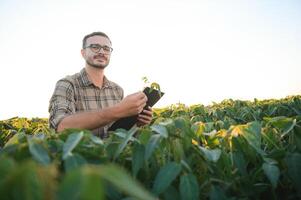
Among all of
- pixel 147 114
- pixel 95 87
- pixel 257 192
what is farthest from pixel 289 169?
pixel 95 87

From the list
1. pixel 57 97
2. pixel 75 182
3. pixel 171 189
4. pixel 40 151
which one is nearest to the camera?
pixel 75 182

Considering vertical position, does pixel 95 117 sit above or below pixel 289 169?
below

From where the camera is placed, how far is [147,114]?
2.96 meters

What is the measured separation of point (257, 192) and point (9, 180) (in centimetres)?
102

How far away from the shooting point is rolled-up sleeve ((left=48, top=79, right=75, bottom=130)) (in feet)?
10.6

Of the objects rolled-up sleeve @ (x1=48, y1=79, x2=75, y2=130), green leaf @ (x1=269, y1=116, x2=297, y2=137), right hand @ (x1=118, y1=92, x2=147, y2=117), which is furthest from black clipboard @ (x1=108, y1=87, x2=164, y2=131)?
green leaf @ (x1=269, y1=116, x2=297, y2=137)

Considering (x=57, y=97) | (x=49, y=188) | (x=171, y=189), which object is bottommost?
(x=57, y=97)

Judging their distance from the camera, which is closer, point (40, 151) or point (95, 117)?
point (40, 151)

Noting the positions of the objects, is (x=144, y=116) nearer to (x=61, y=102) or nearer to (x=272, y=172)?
(x=61, y=102)

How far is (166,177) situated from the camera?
0.90 m

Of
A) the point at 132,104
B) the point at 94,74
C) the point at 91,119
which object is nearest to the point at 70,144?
the point at 132,104

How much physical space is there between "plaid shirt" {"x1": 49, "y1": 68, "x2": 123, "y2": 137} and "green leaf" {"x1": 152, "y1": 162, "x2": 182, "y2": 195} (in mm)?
2391

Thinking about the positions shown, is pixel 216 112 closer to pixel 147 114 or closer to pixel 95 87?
pixel 147 114

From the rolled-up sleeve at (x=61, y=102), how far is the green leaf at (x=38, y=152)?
2348mm
